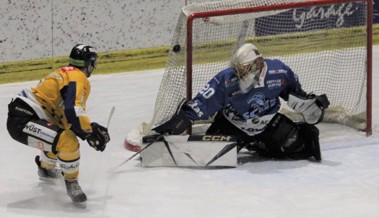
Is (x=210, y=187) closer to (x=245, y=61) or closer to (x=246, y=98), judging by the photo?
(x=246, y=98)

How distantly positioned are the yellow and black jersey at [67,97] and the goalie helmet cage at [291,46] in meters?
0.86

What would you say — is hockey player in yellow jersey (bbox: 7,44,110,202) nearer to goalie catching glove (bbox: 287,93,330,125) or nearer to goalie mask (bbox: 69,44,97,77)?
goalie mask (bbox: 69,44,97,77)

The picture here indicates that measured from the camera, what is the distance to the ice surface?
15.3 feet

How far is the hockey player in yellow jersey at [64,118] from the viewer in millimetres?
4609

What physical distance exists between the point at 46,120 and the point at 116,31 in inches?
111

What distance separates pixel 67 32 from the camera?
741cm

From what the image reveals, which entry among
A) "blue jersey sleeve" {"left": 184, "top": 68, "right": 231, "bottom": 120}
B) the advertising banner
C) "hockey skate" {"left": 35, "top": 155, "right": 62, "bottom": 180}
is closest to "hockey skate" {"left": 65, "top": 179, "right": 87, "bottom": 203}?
"hockey skate" {"left": 35, "top": 155, "right": 62, "bottom": 180}

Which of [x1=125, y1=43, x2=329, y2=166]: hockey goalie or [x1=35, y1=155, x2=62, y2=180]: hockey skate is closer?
[x1=35, y1=155, x2=62, y2=180]: hockey skate

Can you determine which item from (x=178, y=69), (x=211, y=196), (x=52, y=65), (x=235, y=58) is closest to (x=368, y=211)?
(x=211, y=196)

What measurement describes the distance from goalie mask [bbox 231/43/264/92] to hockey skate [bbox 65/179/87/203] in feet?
3.44

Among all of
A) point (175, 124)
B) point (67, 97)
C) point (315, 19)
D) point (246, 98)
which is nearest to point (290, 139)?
point (246, 98)

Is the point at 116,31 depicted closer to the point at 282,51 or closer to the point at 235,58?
the point at 282,51

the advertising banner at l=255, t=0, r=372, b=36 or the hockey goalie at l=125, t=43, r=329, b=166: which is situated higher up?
the advertising banner at l=255, t=0, r=372, b=36

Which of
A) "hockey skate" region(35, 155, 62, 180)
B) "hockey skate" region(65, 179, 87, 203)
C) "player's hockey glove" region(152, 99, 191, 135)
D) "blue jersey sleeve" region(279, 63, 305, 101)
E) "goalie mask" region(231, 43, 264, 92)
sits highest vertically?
"goalie mask" region(231, 43, 264, 92)
